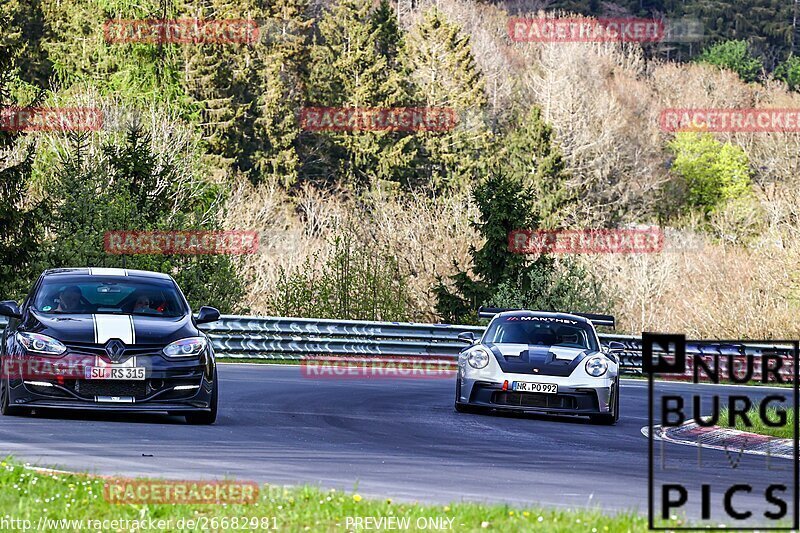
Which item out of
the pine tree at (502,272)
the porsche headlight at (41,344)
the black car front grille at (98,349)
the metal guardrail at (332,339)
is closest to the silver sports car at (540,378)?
the black car front grille at (98,349)

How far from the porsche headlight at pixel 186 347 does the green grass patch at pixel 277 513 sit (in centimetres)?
487

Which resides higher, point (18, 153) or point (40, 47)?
point (40, 47)

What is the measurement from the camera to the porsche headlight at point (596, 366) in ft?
58.1

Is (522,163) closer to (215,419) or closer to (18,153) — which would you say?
(18,153)

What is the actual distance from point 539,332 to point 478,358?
143 cm

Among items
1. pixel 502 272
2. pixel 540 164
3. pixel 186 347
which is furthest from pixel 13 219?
pixel 540 164

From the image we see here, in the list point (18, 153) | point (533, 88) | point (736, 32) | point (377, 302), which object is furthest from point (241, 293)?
point (736, 32)

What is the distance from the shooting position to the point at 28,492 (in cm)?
955

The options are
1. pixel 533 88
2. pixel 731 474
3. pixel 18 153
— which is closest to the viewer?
pixel 731 474

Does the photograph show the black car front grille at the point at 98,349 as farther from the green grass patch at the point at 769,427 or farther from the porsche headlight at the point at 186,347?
the green grass patch at the point at 769,427

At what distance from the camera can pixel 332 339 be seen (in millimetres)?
30625

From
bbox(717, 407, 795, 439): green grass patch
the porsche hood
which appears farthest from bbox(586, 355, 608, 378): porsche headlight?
bbox(717, 407, 795, 439): green grass patch

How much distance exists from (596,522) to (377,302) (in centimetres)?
2868

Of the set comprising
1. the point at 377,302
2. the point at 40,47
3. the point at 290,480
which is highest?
the point at 40,47
